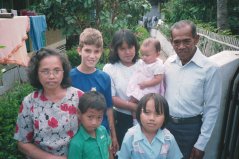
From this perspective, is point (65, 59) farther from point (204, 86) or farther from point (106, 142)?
point (204, 86)

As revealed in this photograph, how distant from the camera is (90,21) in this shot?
849cm

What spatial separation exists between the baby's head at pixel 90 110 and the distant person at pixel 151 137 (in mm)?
335

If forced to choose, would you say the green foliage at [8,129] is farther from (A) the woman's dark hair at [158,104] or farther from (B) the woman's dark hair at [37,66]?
(A) the woman's dark hair at [158,104]

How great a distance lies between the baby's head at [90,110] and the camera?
7.61ft

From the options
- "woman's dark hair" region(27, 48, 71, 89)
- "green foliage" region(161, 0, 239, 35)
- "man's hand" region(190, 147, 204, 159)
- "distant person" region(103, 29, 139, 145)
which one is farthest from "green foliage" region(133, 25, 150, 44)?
"woman's dark hair" region(27, 48, 71, 89)

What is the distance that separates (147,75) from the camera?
11.0 feet

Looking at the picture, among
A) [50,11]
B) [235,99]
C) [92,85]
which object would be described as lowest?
[235,99]

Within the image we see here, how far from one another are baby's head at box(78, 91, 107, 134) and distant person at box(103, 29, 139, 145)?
31.5 inches

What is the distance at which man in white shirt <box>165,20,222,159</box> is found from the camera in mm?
2760

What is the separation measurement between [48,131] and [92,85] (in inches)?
27.0

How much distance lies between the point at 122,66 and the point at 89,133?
99 cm

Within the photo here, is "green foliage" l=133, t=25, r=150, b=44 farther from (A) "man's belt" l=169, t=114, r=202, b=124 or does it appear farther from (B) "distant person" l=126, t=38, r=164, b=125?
(A) "man's belt" l=169, t=114, r=202, b=124

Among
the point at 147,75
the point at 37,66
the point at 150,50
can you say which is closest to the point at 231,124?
the point at 147,75

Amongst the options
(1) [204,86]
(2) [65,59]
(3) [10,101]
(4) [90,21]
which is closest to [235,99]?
(1) [204,86]
